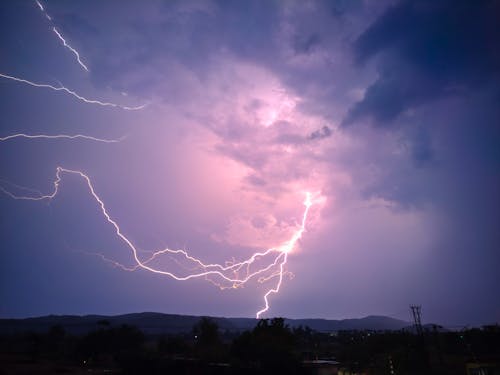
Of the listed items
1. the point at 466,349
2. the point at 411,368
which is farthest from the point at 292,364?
the point at 466,349

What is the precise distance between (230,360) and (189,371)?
505 cm

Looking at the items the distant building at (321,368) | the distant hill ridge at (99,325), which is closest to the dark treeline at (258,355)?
the distant building at (321,368)

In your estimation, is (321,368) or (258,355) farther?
(258,355)

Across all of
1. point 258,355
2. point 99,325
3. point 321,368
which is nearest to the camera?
point 321,368

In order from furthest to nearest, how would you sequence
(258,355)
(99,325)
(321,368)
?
(99,325) → (258,355) → (321,368)

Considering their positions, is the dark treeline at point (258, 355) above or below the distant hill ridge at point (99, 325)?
below

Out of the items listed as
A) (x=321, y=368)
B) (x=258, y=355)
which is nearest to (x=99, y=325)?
(x=258, y=355)

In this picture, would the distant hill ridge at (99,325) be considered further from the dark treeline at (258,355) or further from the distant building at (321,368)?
the distant building at (321,368)

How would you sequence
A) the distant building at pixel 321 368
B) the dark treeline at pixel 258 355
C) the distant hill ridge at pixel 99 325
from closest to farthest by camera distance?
1. the distant building at pixel 321 368
2. the dark treeline at pixel 258 355
3. the distant hill ridge at pixel 99 325

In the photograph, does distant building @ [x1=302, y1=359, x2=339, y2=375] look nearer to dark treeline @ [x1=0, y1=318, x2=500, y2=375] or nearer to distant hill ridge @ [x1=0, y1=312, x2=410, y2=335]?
dark treeline @ [x1=0, y1=318, x2=500, y2=375]

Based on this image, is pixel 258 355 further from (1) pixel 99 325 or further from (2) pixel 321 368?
(1) pixel 99 325

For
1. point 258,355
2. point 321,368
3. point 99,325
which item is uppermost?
point 99,325

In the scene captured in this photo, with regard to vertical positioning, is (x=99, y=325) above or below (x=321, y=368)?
above

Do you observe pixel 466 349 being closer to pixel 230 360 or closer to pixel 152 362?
pixel 230 360
